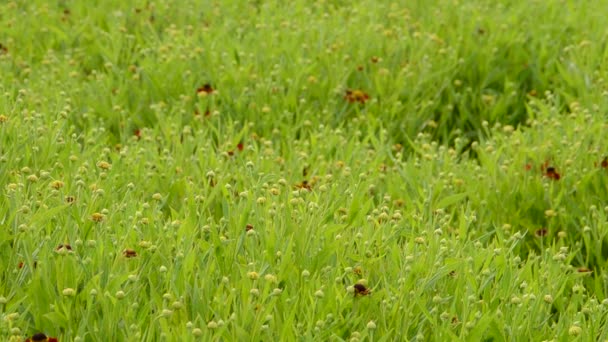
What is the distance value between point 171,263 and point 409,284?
2.50 ft

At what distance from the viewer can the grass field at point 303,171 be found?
10.6 feet

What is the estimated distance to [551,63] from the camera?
616 centimetres

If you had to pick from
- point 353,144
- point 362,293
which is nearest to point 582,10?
point 353,144

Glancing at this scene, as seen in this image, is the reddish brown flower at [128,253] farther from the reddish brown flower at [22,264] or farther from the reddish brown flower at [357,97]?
the reddish brown flower at [357,97]

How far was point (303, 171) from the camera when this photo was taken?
4.79 m

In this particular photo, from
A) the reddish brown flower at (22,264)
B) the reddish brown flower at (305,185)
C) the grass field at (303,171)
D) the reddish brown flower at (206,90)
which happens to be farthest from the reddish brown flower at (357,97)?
the reddish brown flower at (22,264)

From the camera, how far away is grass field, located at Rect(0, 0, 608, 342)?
3240mm

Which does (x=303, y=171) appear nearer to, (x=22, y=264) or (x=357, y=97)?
(x=357, y=97)

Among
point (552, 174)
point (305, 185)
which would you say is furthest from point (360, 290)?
point (552, 174)

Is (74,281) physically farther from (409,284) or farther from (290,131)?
(290,131)

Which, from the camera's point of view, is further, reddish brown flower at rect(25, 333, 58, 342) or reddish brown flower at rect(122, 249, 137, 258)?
reddish brown flower at rect(122, 249, 137, 258)

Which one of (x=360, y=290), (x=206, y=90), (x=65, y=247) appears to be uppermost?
(x=65, y=247)

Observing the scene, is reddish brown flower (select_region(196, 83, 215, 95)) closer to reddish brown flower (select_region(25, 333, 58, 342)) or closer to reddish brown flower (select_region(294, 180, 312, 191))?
reddish brown flower (select_region(294, 180, 312, 191))

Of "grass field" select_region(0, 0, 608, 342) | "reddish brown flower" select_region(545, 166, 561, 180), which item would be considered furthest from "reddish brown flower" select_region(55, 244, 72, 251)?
"reddish brown flower" select_region(545, 166, 561, 180)
